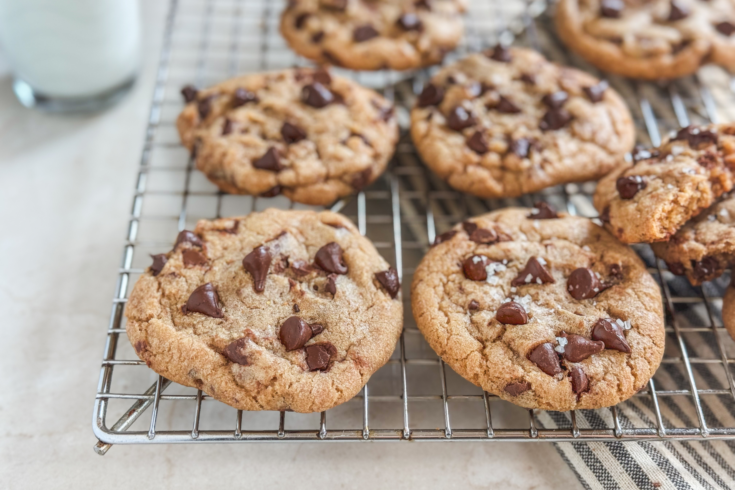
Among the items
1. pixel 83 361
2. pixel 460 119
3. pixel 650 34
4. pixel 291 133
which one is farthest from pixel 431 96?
pixel 83 361

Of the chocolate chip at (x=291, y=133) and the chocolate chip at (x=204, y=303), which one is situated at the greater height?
the chocolate chip at (x=291, y=133)

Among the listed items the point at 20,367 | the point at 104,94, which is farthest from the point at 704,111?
the point at 20,367

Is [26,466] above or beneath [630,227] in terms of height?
beneath

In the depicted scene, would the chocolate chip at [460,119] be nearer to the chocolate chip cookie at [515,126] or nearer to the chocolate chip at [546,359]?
the chocolate chip cookie at [515,126]

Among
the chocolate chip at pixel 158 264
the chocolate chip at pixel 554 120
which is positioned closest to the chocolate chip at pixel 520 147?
the chocolate chip at pixel 554 120

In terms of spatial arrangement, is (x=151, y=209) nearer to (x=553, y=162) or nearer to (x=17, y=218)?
(x=17, y=218)

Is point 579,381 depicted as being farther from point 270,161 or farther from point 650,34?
point 650,34
